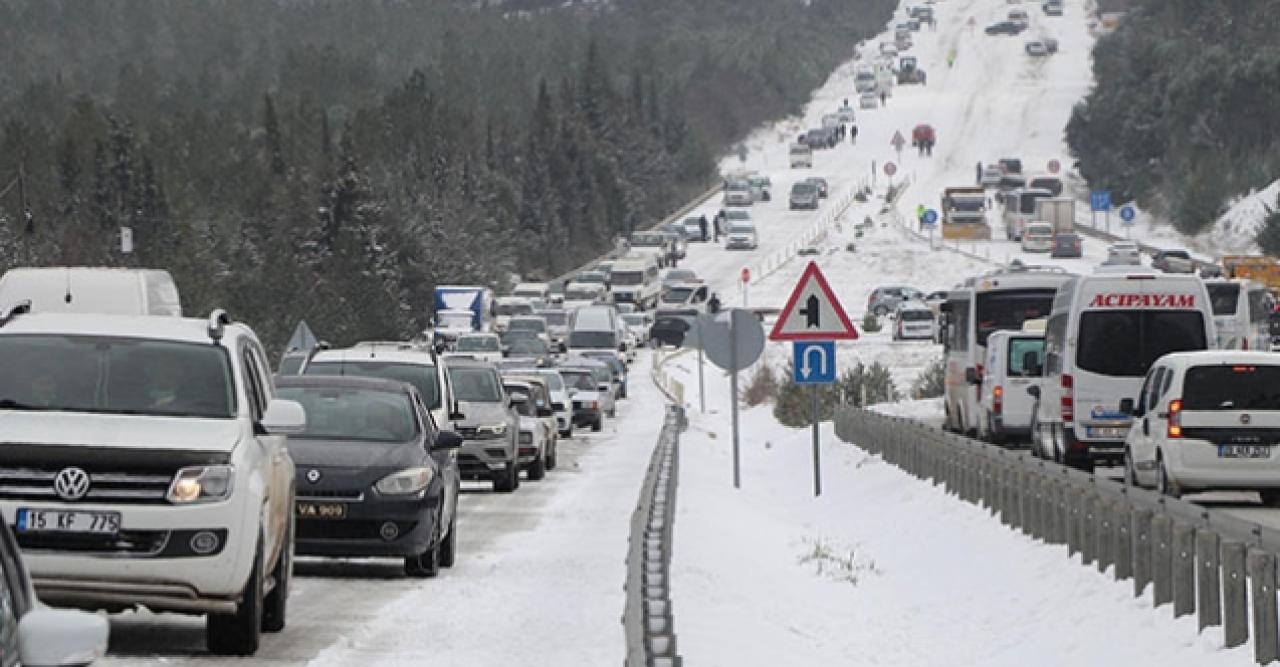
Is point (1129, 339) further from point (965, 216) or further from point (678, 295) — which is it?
point (965, 216)

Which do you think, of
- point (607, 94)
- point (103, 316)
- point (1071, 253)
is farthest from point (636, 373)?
point (607, 94)

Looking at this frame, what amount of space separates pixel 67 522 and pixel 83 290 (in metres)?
13.2

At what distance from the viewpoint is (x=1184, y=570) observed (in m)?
18.0

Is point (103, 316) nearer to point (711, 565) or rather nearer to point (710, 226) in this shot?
point (711, 565)

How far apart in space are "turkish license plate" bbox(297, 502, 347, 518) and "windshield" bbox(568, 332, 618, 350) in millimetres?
65703

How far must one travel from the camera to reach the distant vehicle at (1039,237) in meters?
119

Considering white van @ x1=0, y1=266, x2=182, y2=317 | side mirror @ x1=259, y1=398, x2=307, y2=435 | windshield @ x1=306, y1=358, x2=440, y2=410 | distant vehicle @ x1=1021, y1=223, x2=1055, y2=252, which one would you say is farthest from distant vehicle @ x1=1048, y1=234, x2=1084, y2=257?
side mirror @ x1=259, y1=398, x2=307, y2=435

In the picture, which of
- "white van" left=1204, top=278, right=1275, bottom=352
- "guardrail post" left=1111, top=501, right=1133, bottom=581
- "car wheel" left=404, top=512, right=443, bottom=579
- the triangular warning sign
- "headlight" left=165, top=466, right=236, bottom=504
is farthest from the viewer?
"white van" left=1204, top=278, right=1275, bottom=352

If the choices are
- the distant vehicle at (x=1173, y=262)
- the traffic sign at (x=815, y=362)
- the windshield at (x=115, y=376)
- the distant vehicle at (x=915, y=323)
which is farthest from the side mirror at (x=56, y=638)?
the distant vehicle at (x=915, y=323)

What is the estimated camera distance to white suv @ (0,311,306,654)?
1362 cm

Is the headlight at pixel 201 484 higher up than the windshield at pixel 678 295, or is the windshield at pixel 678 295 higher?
the headlight at pixel 201 484

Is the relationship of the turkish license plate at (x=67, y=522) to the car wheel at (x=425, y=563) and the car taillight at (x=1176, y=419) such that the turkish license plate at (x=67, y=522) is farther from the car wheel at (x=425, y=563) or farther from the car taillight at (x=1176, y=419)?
the car taillight at (x=1176, y=419)

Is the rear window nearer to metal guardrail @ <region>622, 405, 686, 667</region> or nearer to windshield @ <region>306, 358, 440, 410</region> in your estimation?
metal guardrail @ <region>622, 405, 686, 667</region>

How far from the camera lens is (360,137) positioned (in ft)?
523
